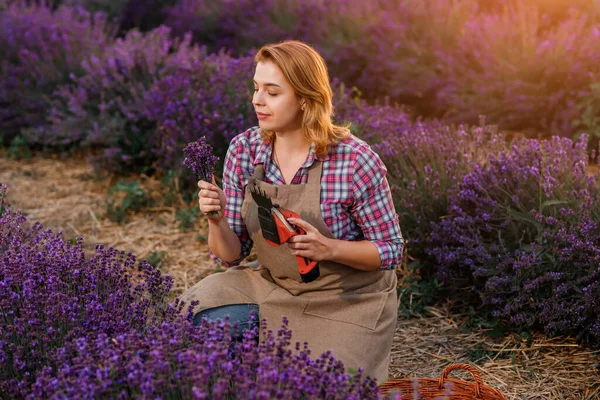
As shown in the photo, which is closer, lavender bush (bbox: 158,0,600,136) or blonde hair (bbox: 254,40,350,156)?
blonde hair (bbox: 254,40,350,156)

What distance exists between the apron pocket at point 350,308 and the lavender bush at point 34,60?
4.31m

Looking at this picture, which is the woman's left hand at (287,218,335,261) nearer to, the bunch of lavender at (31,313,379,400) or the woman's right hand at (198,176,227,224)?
the woman's right hand at (198,176,227,224)

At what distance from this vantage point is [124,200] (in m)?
4.59

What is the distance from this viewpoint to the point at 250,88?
15.1 feet

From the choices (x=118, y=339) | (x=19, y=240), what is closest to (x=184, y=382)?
(x=118, y=339)

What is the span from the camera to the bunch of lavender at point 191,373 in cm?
143

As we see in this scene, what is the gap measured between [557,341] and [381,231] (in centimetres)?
107

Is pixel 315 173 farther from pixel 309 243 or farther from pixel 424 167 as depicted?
pixel 424 167

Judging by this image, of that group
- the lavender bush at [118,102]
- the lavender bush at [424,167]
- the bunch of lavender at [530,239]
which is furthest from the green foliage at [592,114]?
the lavender bush at [118,102]

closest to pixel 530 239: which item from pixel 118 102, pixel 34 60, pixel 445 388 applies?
pixel 445 388

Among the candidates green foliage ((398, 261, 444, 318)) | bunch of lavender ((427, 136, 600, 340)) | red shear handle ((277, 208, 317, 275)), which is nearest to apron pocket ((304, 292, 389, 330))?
red shear handle ((277, 208, 317, 275))

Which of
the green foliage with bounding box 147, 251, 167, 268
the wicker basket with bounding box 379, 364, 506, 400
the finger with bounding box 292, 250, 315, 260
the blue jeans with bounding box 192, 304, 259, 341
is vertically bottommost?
the green foliage with bounding box 147, 251, 167, 268

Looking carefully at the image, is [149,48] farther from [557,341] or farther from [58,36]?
[557,341]

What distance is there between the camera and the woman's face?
7.43 feet
